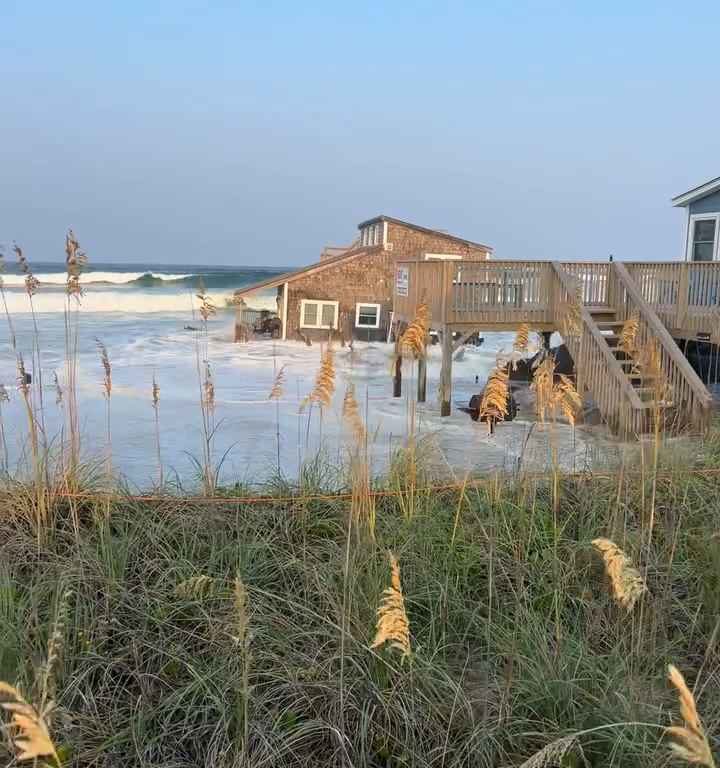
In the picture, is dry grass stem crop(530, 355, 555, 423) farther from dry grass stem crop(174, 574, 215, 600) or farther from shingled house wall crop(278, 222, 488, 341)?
shingled house wall crop(278, 222, 488, 341)

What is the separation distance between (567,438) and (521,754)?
28.6 ft

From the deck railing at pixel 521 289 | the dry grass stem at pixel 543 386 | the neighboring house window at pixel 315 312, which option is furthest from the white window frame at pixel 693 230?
the dry grass stem at pixel 543 386

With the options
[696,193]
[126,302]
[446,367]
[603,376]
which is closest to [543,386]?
[603,376]

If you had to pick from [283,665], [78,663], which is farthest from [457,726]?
[78,663]

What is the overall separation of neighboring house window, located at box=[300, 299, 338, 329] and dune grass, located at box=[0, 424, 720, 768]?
2686 cm

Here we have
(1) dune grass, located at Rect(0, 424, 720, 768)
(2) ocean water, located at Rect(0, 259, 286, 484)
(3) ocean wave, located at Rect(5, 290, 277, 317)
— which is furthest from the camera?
(3) ocean wave, located at Rect(5, 290, 277, 317)

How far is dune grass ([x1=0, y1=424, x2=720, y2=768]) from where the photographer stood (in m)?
2.93

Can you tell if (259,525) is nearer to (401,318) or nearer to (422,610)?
(422,610)

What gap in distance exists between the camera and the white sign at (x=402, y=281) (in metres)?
15.7

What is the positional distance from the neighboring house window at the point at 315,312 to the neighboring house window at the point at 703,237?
49.2 feet

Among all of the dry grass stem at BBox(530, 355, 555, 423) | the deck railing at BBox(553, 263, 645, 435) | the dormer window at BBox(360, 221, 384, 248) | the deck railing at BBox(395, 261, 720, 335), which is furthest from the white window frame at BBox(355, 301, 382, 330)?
the dry grass stem at BBox(530, 355, 555, 423)

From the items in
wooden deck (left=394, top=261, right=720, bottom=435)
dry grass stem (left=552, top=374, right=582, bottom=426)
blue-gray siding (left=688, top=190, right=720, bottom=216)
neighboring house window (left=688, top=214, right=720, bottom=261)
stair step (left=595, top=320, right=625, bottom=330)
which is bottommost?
dry grass stem (left=552, top=374, right=582, bottom=426)

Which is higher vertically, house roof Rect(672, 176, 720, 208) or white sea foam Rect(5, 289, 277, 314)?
house roof Rect(672, 176, 720, 208)

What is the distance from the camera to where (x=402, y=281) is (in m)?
16.1
